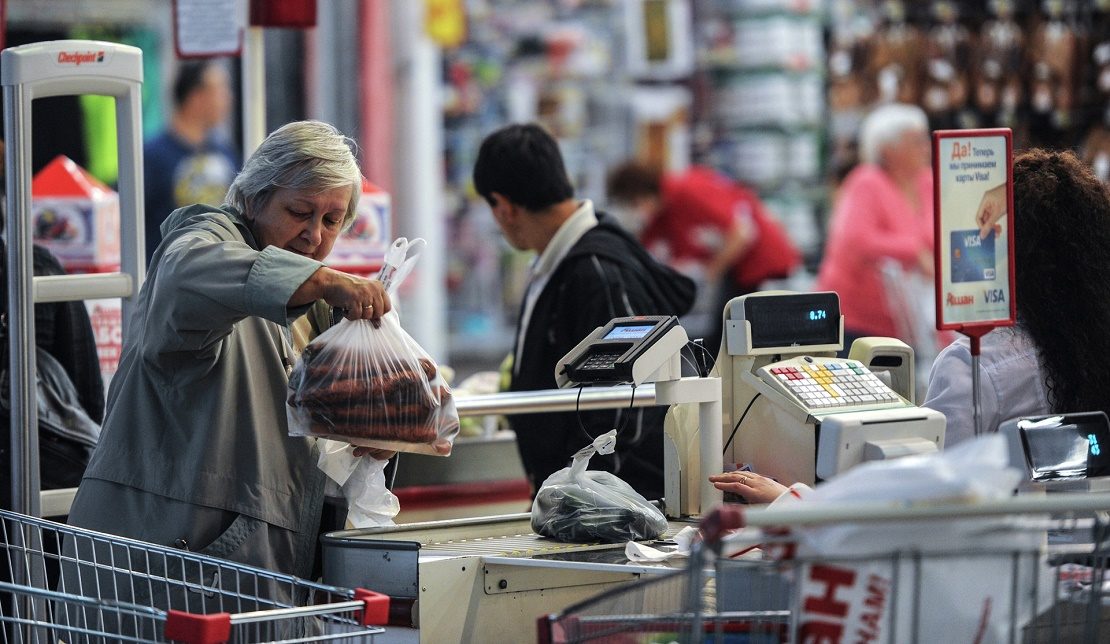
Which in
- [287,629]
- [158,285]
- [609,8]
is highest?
[609,8]

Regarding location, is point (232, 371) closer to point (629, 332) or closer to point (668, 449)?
point (629, 332)

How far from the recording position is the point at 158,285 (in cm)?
256

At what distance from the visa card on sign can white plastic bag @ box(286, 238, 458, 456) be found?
3.08 ft

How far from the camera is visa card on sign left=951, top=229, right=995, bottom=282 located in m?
2.55

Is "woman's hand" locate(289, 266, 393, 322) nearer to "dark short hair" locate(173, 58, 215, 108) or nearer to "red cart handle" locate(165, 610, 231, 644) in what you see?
"red cart handle" locate(165, 610, 231, 644)

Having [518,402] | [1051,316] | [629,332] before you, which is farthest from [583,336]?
[1051,316]

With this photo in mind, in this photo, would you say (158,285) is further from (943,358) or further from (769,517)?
(943,358)

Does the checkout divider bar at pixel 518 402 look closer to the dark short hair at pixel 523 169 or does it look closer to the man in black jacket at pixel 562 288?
the man in black jacket at pixel 562 288

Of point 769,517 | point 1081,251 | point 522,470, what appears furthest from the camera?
point 522,470

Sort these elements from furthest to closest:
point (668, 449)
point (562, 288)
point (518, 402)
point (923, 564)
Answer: point (562, 288), point (518, 402), point (668, 449), point (923, 564)

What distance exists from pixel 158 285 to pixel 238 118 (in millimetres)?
5443

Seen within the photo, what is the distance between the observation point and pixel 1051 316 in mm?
2883

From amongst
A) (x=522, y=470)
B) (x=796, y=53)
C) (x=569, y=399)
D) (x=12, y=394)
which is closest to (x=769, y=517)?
(x=569, y=399)

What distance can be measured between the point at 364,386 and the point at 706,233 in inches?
219
